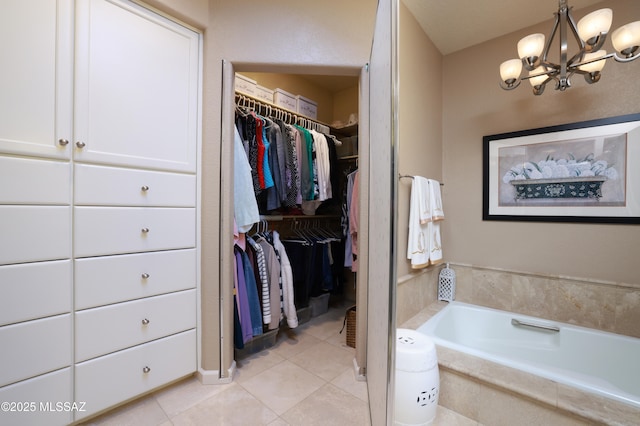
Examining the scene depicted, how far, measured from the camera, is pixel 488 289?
205cm

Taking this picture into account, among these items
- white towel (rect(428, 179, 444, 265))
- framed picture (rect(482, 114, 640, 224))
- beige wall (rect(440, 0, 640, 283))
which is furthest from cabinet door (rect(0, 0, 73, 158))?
framed picture (rect(482, 114, 640, 224))

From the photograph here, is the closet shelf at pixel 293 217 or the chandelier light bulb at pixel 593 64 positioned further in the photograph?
the closet shelf at pixel 293 217

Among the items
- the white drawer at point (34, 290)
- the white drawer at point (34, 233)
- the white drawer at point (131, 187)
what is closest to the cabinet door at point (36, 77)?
the white drawer at point (131, 187)

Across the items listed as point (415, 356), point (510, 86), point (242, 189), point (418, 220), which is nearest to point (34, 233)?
point (242, 189)

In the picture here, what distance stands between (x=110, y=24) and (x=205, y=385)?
203cm

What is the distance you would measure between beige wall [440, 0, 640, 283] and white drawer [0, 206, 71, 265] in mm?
2619

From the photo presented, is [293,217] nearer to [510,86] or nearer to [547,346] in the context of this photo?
[510,86]

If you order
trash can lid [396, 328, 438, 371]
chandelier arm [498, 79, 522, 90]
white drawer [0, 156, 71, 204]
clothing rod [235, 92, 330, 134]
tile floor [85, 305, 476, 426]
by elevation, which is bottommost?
tile floor [85, 305, 476, 426]

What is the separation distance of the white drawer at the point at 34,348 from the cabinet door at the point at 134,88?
740 millimetres

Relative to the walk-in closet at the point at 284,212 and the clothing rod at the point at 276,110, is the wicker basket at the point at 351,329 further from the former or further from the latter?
the clothing rod at the point at 276,110

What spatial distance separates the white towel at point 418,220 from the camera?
5.68ft

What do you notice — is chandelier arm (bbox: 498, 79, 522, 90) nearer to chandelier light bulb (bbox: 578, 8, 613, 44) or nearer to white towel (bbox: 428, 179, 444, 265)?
chandelier light bulb (bbox: 578, 8, 613, 44)

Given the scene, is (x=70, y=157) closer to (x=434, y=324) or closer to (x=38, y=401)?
(x=38, y=401)

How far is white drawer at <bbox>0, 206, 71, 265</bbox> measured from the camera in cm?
97
